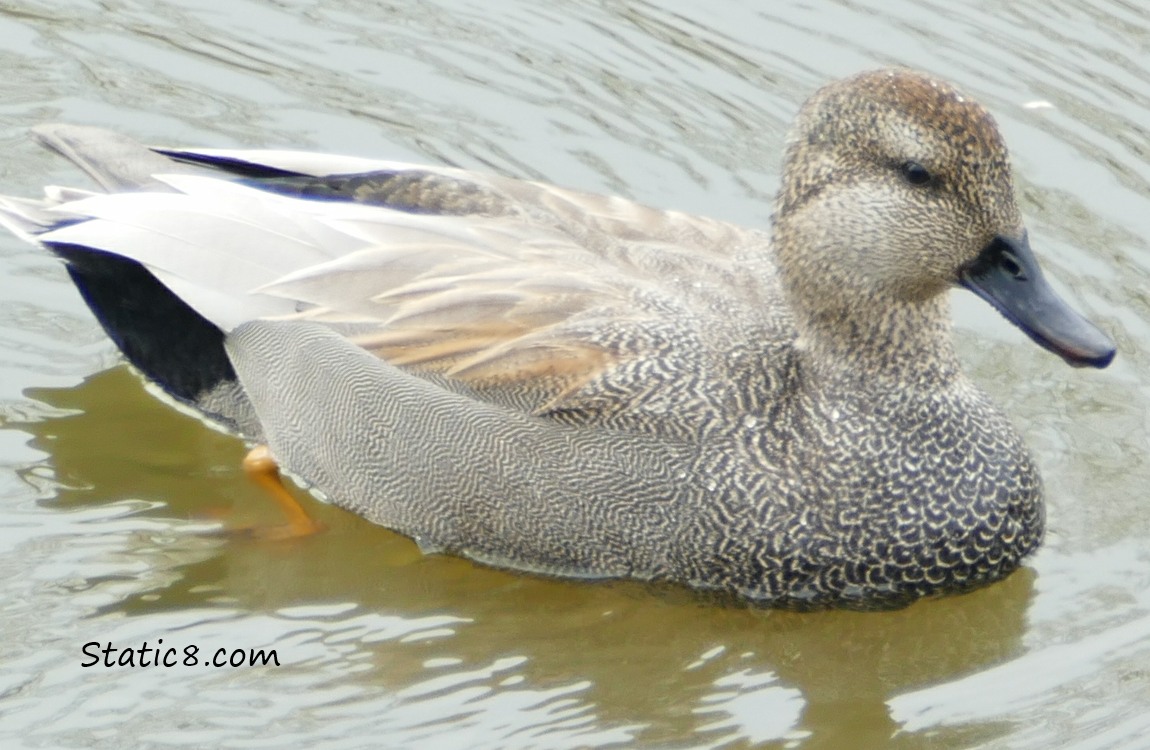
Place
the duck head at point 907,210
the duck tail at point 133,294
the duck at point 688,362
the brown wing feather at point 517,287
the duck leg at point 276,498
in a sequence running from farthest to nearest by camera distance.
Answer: the duck tail at point 133,294, the duck leg at point 276,498, the brown wing feather at point 517,287, the duck at point 688,362, the duck head at point 907,210

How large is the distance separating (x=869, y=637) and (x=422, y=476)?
5.19 ft

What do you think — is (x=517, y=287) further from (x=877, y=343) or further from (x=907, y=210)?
(x=907, y=210)

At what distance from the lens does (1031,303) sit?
20.1 feet

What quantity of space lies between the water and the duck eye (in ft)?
4.81

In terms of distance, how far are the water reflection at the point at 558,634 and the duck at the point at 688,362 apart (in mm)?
118

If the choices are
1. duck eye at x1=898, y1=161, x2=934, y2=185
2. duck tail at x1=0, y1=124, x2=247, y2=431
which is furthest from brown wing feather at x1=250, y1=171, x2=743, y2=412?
duck eye at x1=898, y1=161, x2=934, y2=185

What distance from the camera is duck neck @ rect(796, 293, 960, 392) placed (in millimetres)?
6395

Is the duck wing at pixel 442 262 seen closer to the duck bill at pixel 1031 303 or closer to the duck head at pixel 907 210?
the duck head at pixel 907 210

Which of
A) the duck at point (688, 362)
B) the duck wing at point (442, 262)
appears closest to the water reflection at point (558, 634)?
the duck at point (688, 362)

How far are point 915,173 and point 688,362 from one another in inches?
37.3

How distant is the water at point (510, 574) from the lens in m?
6.05

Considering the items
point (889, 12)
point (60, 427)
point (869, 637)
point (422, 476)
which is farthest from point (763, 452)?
point (889, 12)

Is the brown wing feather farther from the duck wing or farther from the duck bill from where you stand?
the duck bill

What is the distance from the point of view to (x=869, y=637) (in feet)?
21.1
